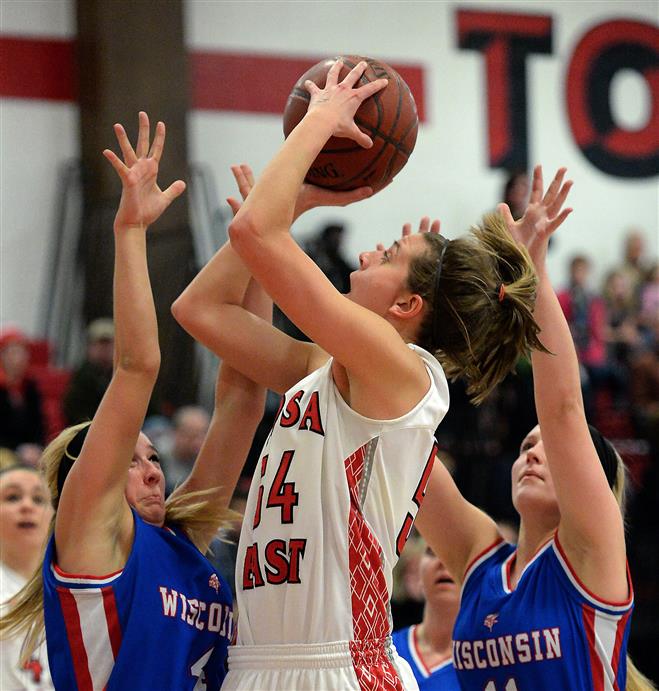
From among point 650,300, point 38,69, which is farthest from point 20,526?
point 650,300

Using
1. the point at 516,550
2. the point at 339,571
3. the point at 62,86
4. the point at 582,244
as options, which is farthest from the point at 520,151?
the point at 339,571

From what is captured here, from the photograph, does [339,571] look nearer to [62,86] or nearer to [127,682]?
[127,682]

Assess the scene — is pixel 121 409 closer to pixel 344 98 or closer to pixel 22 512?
pixel 344 98

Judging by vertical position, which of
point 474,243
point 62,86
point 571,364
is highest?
point 62,86

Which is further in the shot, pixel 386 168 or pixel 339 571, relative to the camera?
pixel 386 168

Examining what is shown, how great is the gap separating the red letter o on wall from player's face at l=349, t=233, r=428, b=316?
10.7 metres

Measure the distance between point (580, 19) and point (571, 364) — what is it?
10.9 metres

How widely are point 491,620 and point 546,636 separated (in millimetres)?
179

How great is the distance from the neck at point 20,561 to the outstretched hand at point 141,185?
2.33m

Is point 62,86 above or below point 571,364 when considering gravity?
above

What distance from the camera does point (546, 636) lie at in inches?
123

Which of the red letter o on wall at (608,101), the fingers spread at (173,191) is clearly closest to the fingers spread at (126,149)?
the fingers spread at (173,191)

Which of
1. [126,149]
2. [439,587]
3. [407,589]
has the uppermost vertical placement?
[126,149]

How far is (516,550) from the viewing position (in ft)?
11.3
